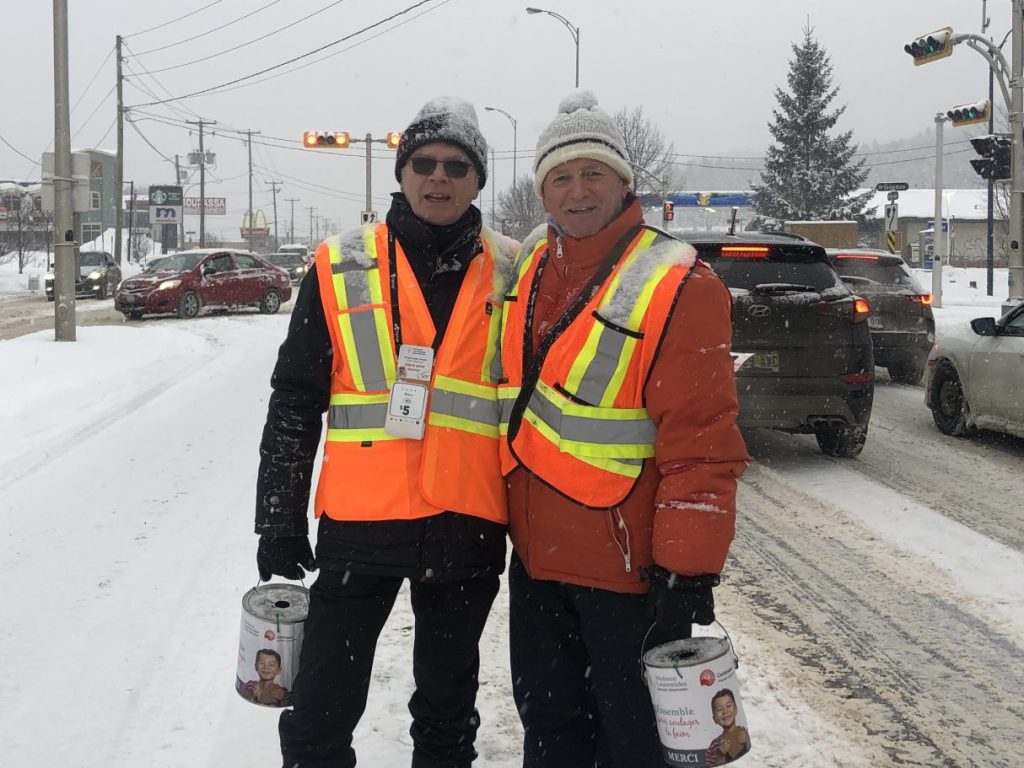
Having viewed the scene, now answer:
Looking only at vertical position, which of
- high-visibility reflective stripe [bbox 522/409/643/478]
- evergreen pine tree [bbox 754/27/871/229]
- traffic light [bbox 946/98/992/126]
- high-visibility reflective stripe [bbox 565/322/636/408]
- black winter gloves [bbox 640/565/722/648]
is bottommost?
black winter gloves [bbox 640/565/722/648]

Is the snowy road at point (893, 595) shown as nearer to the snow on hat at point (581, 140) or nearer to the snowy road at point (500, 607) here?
the snowy road at point (500, 607)

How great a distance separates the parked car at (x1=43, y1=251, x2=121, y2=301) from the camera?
32.1 meters

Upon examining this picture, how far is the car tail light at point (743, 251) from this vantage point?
737cm

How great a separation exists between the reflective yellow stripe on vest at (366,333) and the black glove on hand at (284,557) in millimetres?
459

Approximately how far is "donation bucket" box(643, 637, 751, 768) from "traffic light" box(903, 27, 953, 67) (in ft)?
60.0

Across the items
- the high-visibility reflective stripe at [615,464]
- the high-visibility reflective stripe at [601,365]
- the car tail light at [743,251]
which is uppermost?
the car tail light at [743,251]

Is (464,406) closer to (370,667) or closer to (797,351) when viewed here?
(370,667)

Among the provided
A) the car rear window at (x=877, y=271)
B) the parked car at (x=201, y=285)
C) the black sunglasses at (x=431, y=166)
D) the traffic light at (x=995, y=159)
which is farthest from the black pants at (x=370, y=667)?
the parked car at (x=201, y=285)

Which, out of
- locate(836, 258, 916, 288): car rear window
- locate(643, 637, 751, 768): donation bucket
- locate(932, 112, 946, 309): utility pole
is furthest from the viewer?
locate(932, 112, 946, 309): utility pole

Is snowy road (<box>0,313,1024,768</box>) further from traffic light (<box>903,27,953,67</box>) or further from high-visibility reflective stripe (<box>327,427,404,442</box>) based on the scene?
traffic light (<box>903,27,953,67</box>)

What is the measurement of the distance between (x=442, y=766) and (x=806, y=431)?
548 centimetres

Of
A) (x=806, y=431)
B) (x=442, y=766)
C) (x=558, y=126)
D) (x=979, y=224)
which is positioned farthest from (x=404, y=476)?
(x=979, y=224)

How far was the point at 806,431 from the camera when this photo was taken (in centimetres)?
Result: 750

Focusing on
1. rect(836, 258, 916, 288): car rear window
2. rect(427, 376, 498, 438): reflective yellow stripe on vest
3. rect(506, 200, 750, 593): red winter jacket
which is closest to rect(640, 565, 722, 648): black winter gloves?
rect(506, 200, 750, 593): red winter jacket
